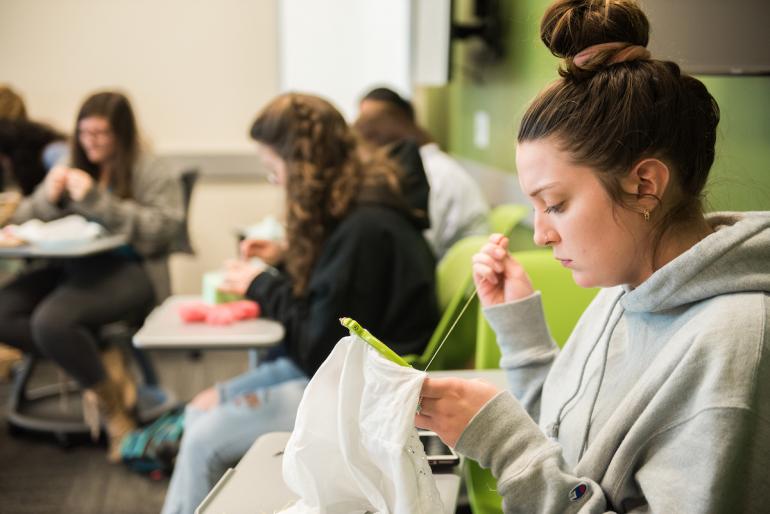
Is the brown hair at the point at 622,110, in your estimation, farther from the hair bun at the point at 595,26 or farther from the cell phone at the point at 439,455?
the cell phone at the point at 439,455

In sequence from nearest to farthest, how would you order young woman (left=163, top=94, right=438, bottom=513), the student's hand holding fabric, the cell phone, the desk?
1. the desk
2. the cell phone
3. young woman (left=163, top=94, right=438, bottom=513)
4. the student's hand holding fabric

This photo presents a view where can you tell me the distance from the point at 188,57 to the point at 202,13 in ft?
0.88

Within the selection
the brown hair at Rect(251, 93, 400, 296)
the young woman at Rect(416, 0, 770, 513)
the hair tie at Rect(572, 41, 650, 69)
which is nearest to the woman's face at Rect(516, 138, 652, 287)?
the young woman at Rect(416, 0, 770, 513)

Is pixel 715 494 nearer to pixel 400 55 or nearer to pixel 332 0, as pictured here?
pixel 400 55

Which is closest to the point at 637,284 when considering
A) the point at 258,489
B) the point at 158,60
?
the point at 258,489

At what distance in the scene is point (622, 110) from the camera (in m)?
0.90

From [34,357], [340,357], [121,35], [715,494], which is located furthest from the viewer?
[121,35]

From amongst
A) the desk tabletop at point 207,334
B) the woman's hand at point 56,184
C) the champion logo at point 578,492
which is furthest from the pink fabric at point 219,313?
the champion logo at point 578,492

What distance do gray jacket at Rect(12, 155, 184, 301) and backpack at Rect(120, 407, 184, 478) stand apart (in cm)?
56

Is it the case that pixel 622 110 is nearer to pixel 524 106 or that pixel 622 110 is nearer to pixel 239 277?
pixel 524 106

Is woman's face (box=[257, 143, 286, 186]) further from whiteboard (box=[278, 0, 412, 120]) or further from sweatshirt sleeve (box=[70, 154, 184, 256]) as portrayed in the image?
whiteboard (box=[278, 0, 412, 120])

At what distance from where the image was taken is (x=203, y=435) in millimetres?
1732

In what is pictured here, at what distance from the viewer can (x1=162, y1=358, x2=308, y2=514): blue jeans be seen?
1.71 metres

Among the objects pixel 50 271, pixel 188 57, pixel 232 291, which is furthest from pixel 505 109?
pixel 188 57
